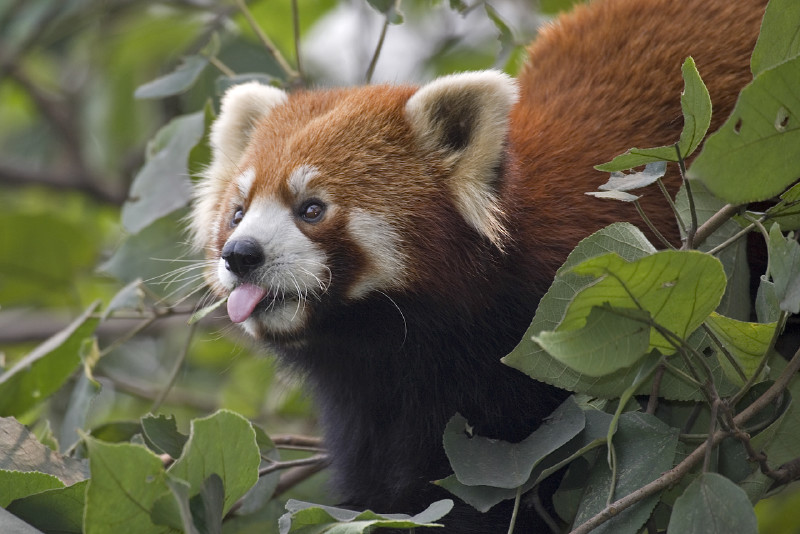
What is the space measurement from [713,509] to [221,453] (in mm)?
941

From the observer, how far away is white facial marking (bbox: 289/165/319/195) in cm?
270

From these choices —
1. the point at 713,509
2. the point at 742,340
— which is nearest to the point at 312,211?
the point at 742,340

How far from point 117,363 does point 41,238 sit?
0.99 m

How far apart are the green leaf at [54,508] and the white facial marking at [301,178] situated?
97cm

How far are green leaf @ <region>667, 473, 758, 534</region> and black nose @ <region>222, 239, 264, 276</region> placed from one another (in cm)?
122

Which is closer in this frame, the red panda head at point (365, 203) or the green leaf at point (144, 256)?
the red panda head at point (365, 203)

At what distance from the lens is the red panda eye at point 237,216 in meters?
2.84

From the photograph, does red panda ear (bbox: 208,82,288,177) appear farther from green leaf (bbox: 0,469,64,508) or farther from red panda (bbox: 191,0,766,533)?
green leaf (bbox: 0,469,64,508)

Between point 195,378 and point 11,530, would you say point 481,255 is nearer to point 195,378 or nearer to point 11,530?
point 11,530

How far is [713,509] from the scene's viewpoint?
6.07 ft

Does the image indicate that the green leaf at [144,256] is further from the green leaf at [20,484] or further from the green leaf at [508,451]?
the green leaf at [508,451]

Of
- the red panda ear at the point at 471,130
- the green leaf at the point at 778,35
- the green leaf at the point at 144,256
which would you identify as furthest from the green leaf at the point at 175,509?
the green leaf at the point at 144,256

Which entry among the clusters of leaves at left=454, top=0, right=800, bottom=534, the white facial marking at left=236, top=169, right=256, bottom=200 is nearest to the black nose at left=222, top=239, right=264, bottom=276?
the white facial marking at left=236, top=169, right=256, bottom=200

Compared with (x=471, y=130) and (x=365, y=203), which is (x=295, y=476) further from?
Result: (x=471, y=130)
